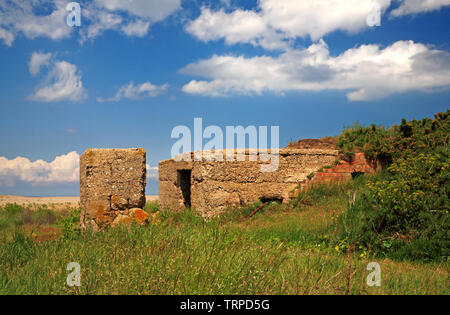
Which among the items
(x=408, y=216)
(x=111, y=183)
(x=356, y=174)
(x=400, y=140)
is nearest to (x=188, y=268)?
(x=111, y=183)

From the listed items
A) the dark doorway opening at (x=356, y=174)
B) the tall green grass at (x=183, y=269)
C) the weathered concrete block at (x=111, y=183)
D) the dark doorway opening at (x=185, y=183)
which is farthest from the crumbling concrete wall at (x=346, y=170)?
the weathered concrete block at (x=111, y=183)

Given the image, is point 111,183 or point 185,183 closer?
point 111,183

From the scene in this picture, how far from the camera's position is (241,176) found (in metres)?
10.1

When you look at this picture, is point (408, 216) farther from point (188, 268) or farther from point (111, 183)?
point (111, 183)

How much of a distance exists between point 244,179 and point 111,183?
3.93 meters

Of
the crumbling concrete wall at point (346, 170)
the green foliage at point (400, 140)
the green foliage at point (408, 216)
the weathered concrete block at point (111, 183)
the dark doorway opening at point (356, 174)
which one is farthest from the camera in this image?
the dark doorway opening at point (356, 174)

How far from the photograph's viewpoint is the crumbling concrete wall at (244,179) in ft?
31.9

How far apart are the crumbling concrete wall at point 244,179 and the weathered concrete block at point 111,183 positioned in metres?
2.34

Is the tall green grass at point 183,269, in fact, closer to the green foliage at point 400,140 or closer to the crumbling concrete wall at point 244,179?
the crumbling concrete wall at point 244,179

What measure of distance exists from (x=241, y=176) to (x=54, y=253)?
6.07m

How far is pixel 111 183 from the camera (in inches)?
304

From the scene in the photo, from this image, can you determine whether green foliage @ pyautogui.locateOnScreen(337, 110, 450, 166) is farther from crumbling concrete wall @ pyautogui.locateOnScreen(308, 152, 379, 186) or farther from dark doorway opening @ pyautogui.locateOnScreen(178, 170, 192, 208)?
dark doorway opening @ pyautogui.locateOnScreen(178, 170, 192, 208)

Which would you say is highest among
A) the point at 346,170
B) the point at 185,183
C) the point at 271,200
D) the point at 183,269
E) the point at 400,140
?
the point at 400,140
